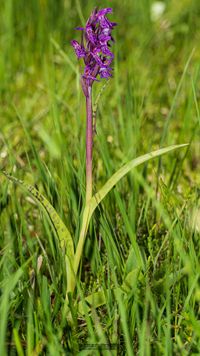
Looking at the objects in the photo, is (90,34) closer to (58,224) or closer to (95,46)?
(95,46)

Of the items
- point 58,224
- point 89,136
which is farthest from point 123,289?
point 89,136

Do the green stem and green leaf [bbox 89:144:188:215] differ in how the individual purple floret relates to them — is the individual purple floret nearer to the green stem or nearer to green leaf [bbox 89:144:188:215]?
the green stem

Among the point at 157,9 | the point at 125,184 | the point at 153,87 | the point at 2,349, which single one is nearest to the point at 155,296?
the point at 2,349

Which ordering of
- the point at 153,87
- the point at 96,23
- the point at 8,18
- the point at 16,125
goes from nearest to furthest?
the point at 96,23
the point at 16,125
the point at 153,87
the point at 8,18

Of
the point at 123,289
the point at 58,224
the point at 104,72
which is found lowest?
the point at 123,289

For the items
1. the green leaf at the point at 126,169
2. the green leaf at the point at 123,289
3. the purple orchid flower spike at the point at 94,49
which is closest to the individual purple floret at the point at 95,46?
the purple orchid flower spike at the point at 94,49

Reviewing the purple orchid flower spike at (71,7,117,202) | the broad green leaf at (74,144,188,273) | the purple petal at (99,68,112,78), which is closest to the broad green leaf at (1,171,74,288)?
the broad green leaf at (74,144,188,273)

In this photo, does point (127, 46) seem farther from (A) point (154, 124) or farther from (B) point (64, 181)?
(B) point (64, 181)
